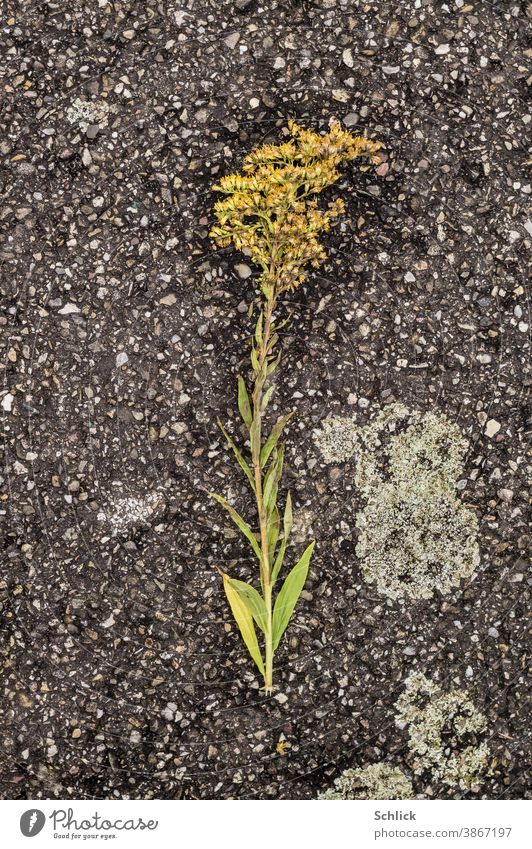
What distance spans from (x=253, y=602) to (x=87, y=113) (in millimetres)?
1364

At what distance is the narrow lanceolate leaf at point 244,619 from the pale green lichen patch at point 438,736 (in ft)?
1.31

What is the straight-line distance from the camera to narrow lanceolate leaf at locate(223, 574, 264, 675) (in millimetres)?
1651

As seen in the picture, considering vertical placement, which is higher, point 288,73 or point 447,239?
point 288,73

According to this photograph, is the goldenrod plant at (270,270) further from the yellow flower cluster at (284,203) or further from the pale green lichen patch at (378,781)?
the pale green lichen patch at (378,781)

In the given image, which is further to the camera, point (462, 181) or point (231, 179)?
point (462, 181)

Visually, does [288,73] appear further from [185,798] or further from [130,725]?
[185,798]

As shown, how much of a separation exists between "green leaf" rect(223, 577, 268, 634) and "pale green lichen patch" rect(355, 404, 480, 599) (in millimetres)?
282

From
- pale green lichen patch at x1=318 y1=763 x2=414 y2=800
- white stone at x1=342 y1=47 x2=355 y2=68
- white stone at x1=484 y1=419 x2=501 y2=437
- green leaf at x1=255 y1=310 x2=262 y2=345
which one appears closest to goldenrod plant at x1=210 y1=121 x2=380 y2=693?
green leaf at x1=255 y1=310 x2=262 y2=345

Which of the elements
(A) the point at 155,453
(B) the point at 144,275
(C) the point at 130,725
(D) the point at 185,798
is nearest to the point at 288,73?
(B) the point at 144,275

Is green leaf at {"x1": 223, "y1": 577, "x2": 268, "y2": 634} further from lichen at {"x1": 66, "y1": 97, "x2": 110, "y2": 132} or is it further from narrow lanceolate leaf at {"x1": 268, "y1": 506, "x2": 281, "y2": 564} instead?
lichen at {"x1": 66, "y1": 97, "x2": 110, "y2": 132}

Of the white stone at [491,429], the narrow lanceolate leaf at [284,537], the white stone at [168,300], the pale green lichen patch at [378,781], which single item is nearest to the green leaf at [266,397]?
the narrow lanceolate leaf at [284,537]

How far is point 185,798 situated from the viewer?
5.52 feet

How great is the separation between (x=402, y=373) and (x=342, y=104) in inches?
28.9
